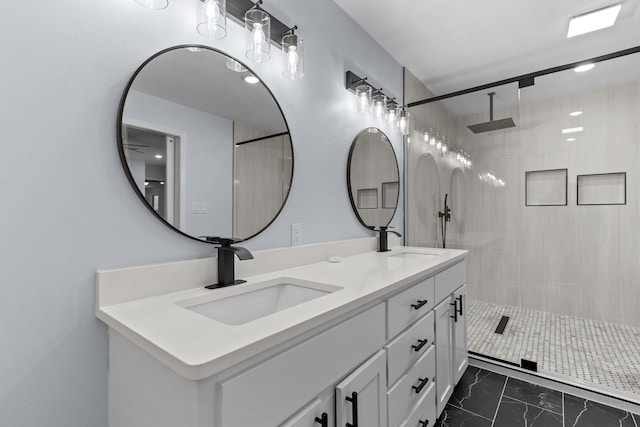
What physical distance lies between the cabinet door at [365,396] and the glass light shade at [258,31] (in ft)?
4.10

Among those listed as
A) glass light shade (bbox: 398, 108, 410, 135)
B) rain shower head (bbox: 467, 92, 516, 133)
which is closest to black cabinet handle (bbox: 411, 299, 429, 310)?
glass light shade (bbox: 398, 108, 410, 135)

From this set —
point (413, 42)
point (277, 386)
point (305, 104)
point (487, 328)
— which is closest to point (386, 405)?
point (277, 386)

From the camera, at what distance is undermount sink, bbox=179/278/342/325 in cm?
103

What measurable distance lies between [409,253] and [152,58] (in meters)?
1.86

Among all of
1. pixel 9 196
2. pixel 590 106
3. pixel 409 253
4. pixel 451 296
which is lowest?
pixel 451 296

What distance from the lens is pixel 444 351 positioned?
1.67 meters

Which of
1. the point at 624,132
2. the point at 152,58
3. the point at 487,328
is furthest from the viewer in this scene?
the point at 487,328

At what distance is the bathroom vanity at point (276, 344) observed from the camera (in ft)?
2.00

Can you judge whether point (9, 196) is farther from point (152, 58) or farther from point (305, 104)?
point (305, 104)

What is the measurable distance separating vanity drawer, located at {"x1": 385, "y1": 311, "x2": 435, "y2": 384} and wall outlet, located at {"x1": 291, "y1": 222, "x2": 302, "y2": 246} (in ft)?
2.14

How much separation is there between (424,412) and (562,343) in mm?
1761

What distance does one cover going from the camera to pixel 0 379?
0.73 metres

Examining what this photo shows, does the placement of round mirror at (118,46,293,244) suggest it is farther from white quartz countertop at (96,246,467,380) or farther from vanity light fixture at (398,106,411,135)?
vanity light fixture at (398,106,411,135)

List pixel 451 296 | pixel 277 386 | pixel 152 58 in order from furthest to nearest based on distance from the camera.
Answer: pixel 451 296 → pixel 152 58 → pixel 277 386
